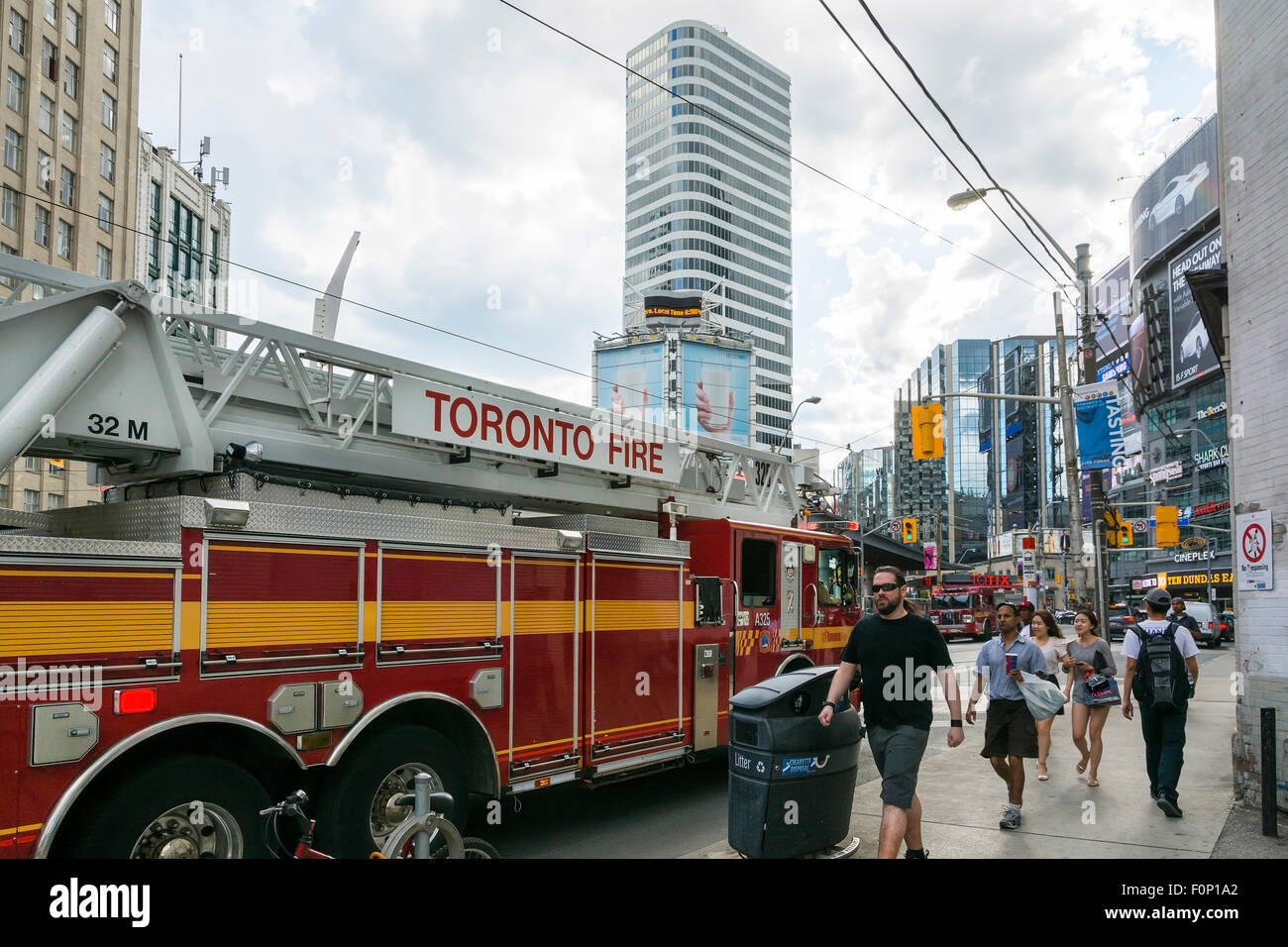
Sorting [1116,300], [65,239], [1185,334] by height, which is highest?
[1116,300]

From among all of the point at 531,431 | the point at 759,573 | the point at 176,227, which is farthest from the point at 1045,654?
the point at 176,227

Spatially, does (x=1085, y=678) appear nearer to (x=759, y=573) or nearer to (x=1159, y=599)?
(x=1159, y=599)

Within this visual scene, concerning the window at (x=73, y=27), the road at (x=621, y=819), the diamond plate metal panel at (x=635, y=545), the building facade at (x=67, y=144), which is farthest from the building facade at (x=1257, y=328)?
the window at (x=73, y=27)

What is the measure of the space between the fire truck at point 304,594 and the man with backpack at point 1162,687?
11.5ft

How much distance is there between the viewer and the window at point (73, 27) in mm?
45875

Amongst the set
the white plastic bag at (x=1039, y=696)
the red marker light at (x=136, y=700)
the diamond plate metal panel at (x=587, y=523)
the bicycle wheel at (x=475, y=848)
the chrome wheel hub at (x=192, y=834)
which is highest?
the diamond plate metal panel at (x=587, y=523)

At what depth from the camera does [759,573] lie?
31.9 ft

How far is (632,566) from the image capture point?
8.20m

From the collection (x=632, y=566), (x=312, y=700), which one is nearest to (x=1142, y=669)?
(x=632, y=566)

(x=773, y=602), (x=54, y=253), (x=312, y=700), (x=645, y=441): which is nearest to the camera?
(x=312, y=700)

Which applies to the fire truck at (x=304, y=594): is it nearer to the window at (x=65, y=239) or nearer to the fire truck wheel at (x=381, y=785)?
the fire truck wheel at (x=381, y=785)

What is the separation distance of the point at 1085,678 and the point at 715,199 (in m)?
157

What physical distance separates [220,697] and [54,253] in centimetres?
4613
